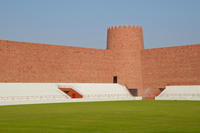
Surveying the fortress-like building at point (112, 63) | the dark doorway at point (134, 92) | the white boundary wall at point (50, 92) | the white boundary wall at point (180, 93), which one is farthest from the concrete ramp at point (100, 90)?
the white boundary wall at point (180, 93)

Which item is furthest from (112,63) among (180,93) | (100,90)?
(180,93)

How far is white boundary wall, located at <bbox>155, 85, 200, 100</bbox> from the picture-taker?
4016 cm

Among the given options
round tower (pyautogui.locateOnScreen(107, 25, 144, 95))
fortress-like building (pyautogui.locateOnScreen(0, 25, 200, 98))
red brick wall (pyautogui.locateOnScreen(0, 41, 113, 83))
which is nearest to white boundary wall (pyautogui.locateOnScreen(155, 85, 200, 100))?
fortress-like building (pyautogui.locateOnScreen(0, 25, 200, 98))

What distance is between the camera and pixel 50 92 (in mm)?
39188

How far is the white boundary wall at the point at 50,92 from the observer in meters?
34.1

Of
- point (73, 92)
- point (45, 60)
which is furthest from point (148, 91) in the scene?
point (45, 60)

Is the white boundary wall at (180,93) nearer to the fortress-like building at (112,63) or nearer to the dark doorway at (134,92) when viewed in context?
the fortress-like building at (112,63)

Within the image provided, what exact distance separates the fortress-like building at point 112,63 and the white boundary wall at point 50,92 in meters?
1.44

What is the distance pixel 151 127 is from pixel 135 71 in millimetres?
36720

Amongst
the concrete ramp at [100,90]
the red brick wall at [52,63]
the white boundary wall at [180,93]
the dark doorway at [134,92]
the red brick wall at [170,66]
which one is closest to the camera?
the red brick wall at [52,63]

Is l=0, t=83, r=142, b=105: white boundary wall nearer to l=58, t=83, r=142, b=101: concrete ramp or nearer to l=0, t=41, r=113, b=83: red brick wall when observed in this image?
l=58, t=83, r=142, b=101: concrete ramp

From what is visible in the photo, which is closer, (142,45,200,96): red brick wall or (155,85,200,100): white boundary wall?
(155,85,200,100): white boundary wall

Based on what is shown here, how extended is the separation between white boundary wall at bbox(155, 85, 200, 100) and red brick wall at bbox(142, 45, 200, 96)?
95 centimetres

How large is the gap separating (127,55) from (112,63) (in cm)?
235
